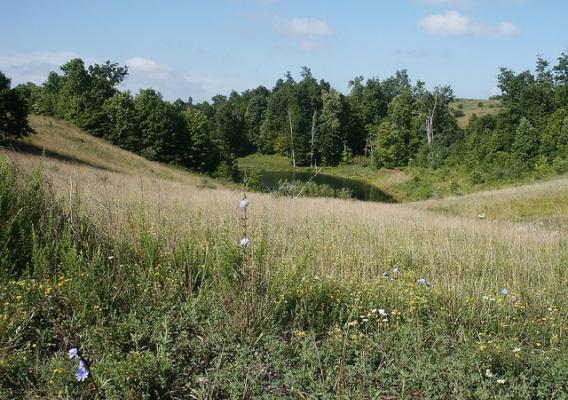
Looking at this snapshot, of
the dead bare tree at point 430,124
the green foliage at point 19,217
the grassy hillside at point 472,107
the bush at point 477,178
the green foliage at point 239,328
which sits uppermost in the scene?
the grassy hillside at point 472,107

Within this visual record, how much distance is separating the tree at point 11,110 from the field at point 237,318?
2447cm

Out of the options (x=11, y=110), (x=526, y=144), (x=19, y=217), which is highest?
(x=11, y=110)

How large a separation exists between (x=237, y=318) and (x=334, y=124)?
86.5m

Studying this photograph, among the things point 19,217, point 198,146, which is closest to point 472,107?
point 198,146

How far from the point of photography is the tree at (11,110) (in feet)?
84.7

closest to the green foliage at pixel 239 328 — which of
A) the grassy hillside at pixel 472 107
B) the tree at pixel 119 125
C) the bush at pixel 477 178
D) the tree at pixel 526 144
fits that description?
the bush at pixel 477 178

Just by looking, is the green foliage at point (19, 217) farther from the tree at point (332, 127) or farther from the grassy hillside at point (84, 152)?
the tree at point (332, 127)

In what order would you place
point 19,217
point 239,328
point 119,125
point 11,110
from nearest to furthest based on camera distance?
point 239,328 < point 19,217 < point 11,110 < point 119,125

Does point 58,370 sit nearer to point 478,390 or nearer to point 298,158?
point 478,390

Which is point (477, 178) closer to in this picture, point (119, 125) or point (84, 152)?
point (84, 152)

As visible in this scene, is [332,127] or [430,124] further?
[332,127]

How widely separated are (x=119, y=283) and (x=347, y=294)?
5.67ft

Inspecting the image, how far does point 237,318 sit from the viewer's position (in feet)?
10.9

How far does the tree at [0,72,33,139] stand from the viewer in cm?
2581
